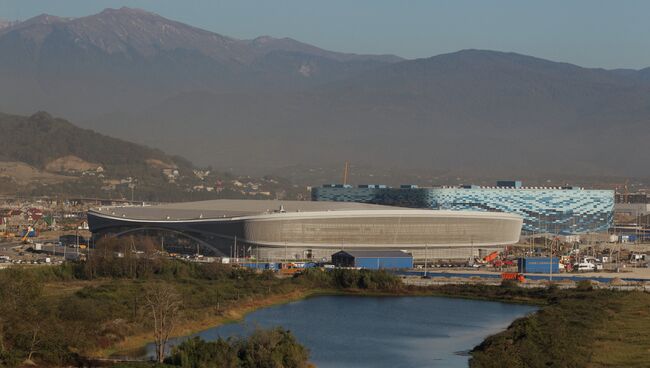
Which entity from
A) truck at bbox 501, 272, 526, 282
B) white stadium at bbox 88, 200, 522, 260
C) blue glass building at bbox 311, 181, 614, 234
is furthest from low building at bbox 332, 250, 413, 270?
blue glass building at bbox 311, 181, 614, 234

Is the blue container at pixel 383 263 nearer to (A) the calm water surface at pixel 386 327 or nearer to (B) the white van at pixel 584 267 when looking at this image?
(B) the white van at pixel 584 267

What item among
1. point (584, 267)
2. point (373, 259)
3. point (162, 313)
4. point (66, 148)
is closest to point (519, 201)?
point (584, 267)

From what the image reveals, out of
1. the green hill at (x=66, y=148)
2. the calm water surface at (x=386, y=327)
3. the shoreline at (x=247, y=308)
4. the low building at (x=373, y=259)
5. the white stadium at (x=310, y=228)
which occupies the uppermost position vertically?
the green hill at (x=66, y=148)

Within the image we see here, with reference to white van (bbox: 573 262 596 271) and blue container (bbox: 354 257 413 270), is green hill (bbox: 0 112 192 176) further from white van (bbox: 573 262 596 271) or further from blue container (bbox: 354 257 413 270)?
white van (bbox: 573 262 596 271)

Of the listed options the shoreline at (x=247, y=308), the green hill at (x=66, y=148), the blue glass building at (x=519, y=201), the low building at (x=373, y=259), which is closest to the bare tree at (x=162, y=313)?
the shoreline at (x=247, y=308)

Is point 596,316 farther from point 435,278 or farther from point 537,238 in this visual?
point 537,238

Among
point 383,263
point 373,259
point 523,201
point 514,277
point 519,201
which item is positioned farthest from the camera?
point 523,201

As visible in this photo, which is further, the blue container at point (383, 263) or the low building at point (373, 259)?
the low building at point (373, 259)

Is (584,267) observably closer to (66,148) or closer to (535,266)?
(535,266)
